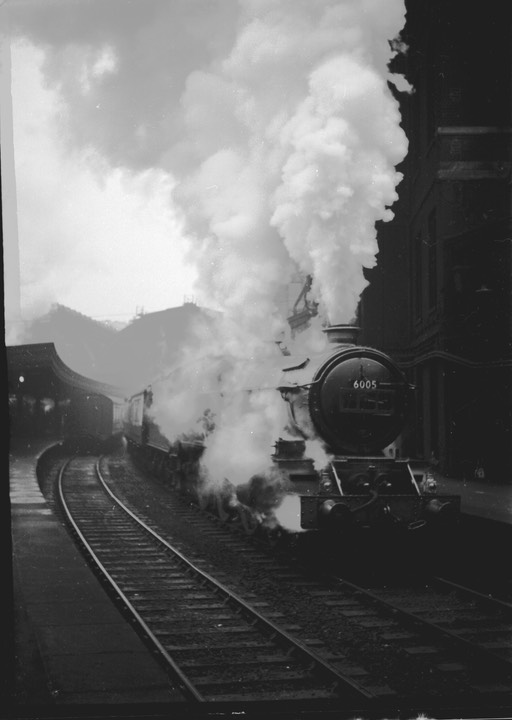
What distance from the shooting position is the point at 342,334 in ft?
27.2

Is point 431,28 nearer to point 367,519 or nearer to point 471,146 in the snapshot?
point 471,146

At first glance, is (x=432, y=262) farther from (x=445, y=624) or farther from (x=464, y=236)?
(x=445, y=624)

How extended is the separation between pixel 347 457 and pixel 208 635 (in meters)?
2.54

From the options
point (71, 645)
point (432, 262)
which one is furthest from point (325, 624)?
point (432, 262)

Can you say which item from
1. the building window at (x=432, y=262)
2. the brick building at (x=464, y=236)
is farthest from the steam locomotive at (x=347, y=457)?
the building window at (x=432, y=262)

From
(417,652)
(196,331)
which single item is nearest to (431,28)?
(196,331)

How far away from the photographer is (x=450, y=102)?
14414 millimetres

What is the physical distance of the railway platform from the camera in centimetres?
416

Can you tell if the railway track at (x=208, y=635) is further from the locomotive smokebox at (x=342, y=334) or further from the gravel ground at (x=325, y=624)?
the locomotive smokebox at (x=342, y=334)

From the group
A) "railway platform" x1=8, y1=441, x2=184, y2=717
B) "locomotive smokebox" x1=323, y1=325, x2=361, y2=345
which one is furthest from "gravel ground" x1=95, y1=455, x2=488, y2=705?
"locomotive smokebox" x1=323, y1=325, x2=361, y2=345

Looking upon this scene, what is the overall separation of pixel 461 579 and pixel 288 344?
402cm

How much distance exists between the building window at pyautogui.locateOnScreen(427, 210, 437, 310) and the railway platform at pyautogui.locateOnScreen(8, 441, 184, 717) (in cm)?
988

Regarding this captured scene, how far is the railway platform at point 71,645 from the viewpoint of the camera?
416 cm

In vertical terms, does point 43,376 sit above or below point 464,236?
below
